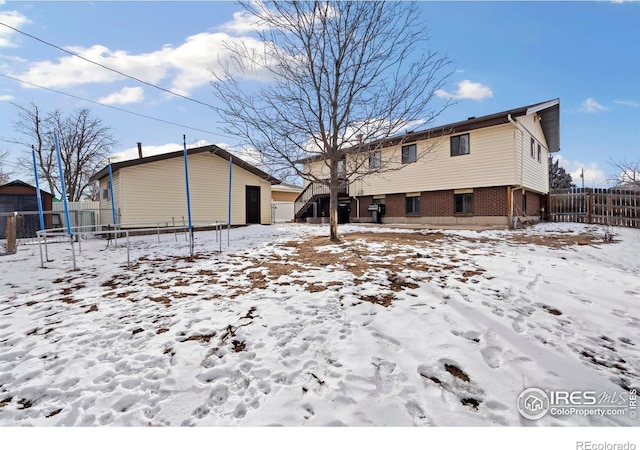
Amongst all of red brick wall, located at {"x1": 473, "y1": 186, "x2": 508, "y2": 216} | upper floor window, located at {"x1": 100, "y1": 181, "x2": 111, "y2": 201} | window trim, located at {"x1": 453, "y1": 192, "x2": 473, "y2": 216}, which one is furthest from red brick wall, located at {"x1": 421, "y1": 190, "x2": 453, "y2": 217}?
upper floor window, located at {"x1": 100, "y1": 181, "x2": 111, "y2": 201}

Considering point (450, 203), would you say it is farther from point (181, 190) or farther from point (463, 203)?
point (181, 190)

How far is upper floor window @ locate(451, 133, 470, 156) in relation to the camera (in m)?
14.6

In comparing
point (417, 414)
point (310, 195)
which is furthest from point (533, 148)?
point (417, 414)

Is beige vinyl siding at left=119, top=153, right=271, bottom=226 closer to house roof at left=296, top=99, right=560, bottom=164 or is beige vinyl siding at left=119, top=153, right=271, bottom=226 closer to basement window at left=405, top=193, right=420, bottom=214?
house roof at left=296, top=99, right=560, bottom=164

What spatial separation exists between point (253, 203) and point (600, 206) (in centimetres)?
1977

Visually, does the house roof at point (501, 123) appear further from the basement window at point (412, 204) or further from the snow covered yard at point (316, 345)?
the snow covered yard at point (316, 345)

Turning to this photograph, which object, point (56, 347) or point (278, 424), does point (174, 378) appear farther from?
point (56, 347)

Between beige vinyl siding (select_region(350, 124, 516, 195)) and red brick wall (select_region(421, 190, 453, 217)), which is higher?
beige vinyl siding (select_region(350, 124, 516, 195))

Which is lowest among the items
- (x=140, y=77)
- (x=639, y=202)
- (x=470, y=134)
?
(x=639, y=202)

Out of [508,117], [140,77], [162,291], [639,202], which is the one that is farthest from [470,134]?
[140,77]

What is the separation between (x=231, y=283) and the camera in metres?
4.73

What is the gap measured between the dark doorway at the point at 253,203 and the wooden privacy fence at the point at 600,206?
61.3 ft

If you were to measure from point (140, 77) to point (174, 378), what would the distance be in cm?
1503

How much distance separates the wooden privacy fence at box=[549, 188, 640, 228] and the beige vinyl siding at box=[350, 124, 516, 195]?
6.34m
